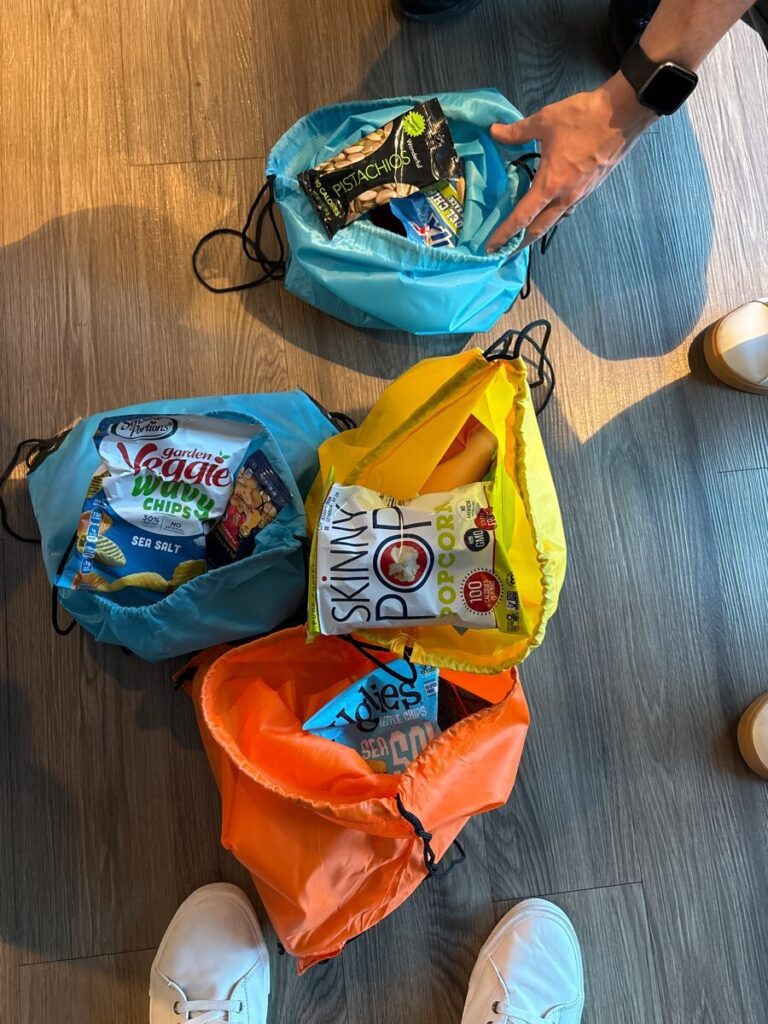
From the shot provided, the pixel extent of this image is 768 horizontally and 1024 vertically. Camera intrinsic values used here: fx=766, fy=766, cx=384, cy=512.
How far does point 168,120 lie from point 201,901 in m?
1.02

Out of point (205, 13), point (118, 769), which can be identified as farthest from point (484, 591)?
point (205, 13)

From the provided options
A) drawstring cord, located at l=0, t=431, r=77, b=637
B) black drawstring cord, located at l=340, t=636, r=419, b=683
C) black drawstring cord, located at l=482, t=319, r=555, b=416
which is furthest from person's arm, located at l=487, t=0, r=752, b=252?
drawstring cord, located at l=0, t=431, r=77, b=637

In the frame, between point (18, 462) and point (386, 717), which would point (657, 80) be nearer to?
point (386, 717)

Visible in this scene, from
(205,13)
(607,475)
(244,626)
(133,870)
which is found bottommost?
(133,870)

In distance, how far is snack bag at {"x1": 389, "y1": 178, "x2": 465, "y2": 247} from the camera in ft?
3.10

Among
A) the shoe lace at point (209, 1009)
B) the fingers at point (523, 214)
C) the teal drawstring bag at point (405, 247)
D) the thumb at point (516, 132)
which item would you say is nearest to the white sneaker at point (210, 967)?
the shoe lace at point (209, 1009)

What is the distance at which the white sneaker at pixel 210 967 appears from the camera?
2.98 feet

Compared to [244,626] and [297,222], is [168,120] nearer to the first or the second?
[297,222]

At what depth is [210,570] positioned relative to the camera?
0.84 meters

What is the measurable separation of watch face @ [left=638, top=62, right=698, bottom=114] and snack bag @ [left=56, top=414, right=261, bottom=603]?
0.53 m

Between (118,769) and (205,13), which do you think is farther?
(205,13)

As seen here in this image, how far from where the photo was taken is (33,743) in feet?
3.11

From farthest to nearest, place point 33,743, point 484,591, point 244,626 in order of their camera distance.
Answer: point 33,743 < point 244,626 < point 484,591

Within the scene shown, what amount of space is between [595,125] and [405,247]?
245mm
